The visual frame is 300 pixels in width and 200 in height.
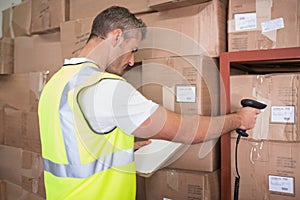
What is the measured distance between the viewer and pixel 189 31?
1.41 metres

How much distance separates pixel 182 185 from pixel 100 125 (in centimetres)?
56

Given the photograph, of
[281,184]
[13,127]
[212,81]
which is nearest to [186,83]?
[212,81]

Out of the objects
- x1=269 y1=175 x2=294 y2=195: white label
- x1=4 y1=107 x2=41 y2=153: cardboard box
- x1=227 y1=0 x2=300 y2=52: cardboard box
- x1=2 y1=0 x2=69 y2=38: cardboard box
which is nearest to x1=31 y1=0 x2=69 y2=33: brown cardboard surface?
x1=2 y1=0 x2=69 y2=38: cardboard box

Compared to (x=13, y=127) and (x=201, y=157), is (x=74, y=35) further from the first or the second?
(x=201, y=157)

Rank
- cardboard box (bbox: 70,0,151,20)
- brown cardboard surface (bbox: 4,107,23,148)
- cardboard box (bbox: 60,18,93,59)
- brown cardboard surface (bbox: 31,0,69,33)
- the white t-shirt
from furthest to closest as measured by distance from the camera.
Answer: brown cardboard surface (bbox: 4,107,23,148)
brown cardboard surface (bbox: 31,0,69,33)
cardboard box (bbox: 60,18,93,59)
cardboard box (bbox: 70,0,151,20)
the white t-shirt

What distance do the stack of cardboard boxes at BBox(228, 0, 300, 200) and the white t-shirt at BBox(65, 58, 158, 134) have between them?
0.49 meters

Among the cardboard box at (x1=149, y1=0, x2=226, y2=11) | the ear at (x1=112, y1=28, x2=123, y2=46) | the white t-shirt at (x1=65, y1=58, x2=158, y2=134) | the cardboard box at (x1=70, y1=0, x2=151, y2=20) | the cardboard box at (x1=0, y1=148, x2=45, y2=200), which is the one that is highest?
the cardboard box at (x1=70, y1=0, x2=151, y2=20)

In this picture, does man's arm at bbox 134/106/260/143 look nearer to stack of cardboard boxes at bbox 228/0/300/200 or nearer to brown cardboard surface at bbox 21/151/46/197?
stack of cardboard boxes at bbox 228/0/300/200

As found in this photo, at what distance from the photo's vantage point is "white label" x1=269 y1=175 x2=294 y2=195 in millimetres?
1205

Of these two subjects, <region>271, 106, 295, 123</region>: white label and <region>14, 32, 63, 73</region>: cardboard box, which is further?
<region>14, 32, 63, 73</region>: cardboard box

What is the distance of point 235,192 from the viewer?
127 centimetres

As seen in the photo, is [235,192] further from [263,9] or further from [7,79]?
[7,79]

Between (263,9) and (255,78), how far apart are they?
279 millimetres

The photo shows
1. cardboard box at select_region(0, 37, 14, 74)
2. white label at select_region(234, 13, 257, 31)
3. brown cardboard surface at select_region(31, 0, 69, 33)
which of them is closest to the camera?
white label at select_region(234, 13, 257, 31)
